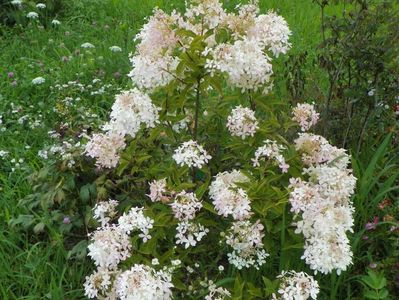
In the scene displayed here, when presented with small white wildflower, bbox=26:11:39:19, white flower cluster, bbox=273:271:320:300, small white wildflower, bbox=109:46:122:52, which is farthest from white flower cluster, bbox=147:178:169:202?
small white wildflower, bbox=26:11:39:19

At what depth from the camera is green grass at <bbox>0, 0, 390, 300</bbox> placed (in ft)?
8.54

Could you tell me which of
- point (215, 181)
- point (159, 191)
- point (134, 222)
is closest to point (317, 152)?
point (215, 181)

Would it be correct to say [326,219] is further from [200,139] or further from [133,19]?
[133,19]

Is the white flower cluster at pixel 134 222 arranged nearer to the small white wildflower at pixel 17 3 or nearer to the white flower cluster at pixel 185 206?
the white flower cluster at pixel 185 206

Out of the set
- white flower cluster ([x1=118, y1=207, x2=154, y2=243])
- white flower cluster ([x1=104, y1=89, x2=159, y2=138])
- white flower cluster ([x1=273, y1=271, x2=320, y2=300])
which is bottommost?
white flower cluster ([x1=273, y1=271, x2=320, y2=300])

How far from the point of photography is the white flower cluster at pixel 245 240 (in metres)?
2.08

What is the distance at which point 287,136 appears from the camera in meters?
3.00

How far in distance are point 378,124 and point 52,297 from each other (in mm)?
1822

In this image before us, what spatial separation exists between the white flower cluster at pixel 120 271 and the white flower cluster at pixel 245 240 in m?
0.26

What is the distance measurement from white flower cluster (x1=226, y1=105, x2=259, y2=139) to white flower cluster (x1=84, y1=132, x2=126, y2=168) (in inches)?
16.4

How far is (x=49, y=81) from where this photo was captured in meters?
4.13

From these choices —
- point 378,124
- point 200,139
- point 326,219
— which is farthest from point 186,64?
point 378,124

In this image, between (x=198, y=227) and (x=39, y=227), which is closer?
(x=198, y=227)

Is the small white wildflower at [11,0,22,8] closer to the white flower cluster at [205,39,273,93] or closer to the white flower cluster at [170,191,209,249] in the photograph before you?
the white flower cluster at [205,39,273,93]
